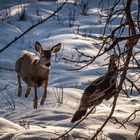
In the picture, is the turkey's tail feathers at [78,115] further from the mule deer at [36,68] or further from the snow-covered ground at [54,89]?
the mule deer at [36,68]

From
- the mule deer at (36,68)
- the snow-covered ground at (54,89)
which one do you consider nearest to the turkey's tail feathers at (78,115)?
the snow-covered ground at (54,89)

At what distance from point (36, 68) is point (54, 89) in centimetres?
48

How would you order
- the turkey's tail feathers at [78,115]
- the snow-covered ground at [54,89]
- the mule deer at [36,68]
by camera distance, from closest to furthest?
the snow-covered ground at [54,89]
the turkey's tail feathers at [78,115]
the mule deer at [36,68]

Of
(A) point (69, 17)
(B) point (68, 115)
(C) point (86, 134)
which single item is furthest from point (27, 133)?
(A) point (69, 17)

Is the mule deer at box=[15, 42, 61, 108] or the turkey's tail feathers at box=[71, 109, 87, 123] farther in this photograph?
the mule deer at box=[15, 42, 61, 108]

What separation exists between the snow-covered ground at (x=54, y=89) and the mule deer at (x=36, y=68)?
201mm

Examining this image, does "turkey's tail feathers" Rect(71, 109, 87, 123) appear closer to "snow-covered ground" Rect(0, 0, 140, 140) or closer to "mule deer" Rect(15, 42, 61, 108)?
"snow-covered ground" Rect(0, 0, 140, 140)

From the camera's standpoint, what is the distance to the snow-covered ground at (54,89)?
5.38 meters

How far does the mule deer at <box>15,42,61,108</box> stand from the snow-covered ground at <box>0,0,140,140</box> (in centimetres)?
20

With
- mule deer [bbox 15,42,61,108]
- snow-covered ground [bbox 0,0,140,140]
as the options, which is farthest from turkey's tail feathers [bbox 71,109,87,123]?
mule deer [bbox 15,42,61,108]

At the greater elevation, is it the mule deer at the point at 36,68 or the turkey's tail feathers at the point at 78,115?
the turkey's tail feathers at the point at 78,115

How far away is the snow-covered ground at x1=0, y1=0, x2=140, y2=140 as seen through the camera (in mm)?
5375

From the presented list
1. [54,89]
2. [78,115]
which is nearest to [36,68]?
[54,89]

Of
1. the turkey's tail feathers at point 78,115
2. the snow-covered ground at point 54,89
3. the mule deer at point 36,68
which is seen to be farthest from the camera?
the mule deer at point 36,68
